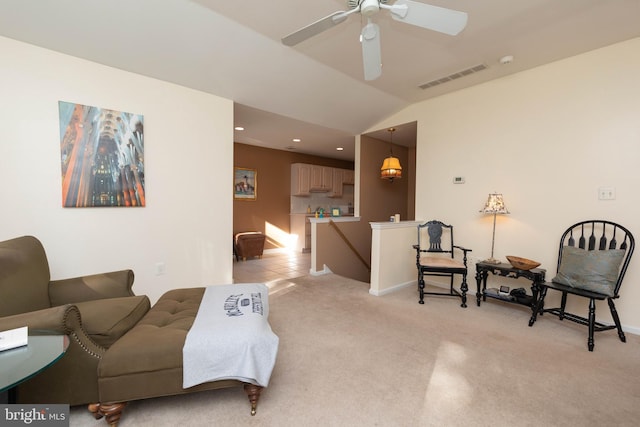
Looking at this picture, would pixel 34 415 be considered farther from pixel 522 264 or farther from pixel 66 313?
pixel 522 264

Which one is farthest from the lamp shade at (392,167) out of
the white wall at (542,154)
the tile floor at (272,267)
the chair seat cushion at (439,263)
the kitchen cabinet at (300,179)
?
the kitchen cabinet at (300,179)

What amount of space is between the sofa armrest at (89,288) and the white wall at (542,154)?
3.93 meters

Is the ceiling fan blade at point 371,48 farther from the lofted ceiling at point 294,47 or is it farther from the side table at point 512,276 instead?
the side table at point 512,276

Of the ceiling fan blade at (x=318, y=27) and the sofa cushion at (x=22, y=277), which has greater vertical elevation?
the ceiling fan blade at (x=318, y=27)

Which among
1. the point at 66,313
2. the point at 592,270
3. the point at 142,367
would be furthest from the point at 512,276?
the point at 66,313

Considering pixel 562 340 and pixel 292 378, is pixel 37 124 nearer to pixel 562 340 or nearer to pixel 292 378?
pixel 292 378

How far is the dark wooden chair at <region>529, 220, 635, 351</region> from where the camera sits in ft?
7.93

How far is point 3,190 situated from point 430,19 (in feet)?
11.8

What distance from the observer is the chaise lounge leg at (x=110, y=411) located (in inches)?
57.0

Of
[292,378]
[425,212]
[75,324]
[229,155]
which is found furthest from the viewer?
[425,212]

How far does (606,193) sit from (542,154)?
2.36ft

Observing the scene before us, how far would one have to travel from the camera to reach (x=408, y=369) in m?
2.05

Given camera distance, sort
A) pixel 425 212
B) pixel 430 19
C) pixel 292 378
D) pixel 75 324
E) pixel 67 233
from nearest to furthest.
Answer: pixel 75 324 < pixel 430 19 < pixel 292 378 < pixel 67 233 < pixel 425 212

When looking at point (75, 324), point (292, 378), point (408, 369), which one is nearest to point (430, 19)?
point (408, 369)
